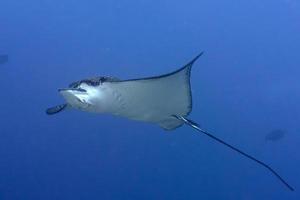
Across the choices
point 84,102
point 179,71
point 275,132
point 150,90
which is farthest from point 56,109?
point 275,132

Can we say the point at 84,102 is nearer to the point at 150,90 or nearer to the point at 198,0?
the point at 150,90

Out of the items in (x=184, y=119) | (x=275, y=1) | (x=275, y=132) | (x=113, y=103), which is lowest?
(x=275, y=132)

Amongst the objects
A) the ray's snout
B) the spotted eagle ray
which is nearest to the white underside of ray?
the spotted eagle ray

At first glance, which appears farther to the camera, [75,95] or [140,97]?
[140,97]

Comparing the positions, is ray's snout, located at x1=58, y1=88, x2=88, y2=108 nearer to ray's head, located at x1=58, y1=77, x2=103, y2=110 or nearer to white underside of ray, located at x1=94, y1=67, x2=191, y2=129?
ray's head, located at x1=58, y1=77, x2=103, y2=110

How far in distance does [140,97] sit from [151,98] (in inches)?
3.5

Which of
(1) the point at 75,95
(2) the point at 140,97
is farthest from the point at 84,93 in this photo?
(2) the point at 140,97

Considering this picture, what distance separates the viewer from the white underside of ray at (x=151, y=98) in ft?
8.71

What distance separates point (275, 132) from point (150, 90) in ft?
25.9

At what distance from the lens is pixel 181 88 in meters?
2.82

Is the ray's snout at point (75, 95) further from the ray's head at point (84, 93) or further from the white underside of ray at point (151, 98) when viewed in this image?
the white underside of ray at point (151, 98)

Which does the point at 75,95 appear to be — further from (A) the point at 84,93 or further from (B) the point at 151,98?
(B) the point at 151,98

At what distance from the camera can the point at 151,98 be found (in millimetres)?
2828

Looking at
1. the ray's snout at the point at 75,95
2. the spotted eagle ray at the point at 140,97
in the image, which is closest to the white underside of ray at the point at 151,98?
the spotted eagle ray at the point at 140,97
